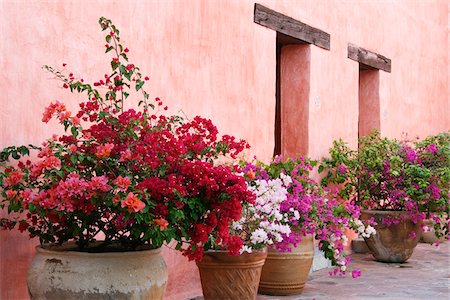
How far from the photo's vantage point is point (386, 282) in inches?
261

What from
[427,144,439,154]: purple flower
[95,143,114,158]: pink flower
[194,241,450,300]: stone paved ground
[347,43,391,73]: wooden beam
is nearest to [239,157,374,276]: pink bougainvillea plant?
[194,241,450,300]: stone paved ground

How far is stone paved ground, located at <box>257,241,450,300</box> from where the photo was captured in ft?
19.5

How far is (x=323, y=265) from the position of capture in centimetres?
745

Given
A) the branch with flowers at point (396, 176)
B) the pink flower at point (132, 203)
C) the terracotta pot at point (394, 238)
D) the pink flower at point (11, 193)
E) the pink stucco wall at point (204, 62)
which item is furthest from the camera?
the terracotta pot at point (394, 238)

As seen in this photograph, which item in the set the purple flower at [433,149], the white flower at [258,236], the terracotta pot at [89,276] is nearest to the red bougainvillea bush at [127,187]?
the terracotta pot at [89,276]

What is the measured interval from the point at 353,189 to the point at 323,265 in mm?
1368

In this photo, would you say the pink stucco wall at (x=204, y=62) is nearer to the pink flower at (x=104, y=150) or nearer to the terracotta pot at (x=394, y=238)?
the pink flower at (x=104, y=150)

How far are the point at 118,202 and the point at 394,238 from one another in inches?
203

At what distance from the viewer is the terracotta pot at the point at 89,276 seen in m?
3.37

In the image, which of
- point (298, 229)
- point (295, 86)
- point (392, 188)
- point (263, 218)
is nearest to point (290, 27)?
point (295, 86)

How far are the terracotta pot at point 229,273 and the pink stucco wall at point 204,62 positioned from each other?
49 centimetres

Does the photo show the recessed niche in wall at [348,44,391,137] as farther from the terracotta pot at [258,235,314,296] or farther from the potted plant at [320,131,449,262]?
the terracotta pot at [258,235,314,296]

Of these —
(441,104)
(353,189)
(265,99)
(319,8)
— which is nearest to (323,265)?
(353,189)

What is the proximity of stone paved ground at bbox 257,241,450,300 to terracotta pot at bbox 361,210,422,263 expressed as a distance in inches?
4.7
